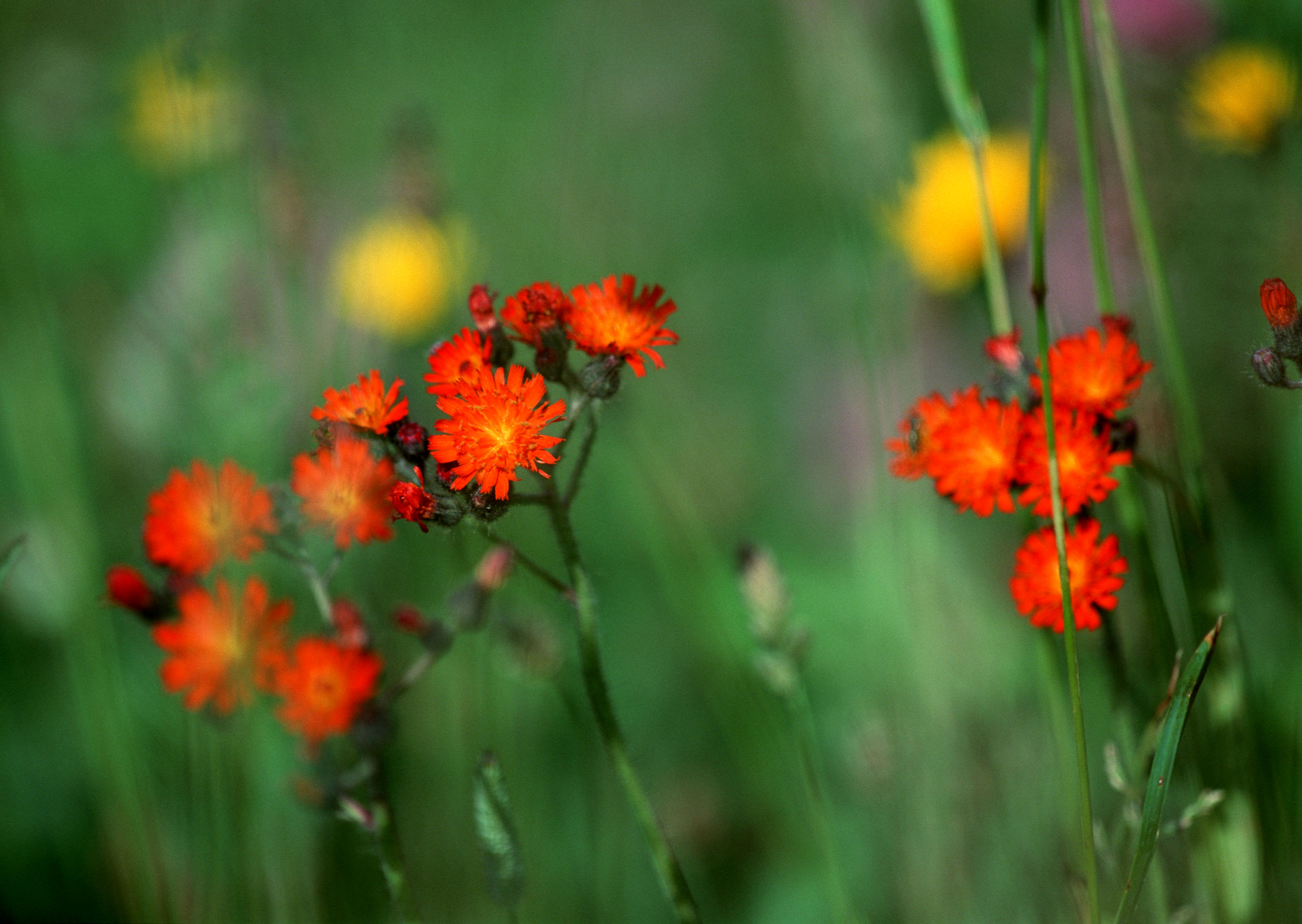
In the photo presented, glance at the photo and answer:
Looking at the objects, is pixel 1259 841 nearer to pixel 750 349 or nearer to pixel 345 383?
pixel 345 383

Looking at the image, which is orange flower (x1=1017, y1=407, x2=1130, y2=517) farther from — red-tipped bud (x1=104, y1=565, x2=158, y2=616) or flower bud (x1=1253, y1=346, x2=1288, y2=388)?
red-tipped bud (x1=104, y1=565, x2=158, y2=616)

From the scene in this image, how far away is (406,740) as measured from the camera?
180 centimetres

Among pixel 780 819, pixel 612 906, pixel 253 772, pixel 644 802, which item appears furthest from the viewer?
pixel 780 819

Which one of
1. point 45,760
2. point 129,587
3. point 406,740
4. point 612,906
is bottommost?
point 612,906

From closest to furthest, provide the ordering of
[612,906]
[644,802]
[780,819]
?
1. [644,802]
2. [612,906]
3. [780,819]

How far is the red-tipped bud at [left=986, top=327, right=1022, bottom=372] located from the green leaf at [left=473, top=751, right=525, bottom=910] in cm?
57

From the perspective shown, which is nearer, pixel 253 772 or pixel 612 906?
pixel 253 772

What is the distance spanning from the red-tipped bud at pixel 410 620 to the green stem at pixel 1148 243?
0.76 metres

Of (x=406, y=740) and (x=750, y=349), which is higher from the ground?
(x=750, y=349)

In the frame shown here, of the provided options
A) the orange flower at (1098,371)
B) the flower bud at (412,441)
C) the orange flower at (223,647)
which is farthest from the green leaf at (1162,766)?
the orange flower at (223,647)

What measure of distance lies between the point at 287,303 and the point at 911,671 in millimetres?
1287

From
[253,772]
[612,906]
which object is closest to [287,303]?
[253,772]

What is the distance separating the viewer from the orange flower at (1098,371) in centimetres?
92

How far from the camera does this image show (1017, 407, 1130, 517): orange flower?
0.90 metres
